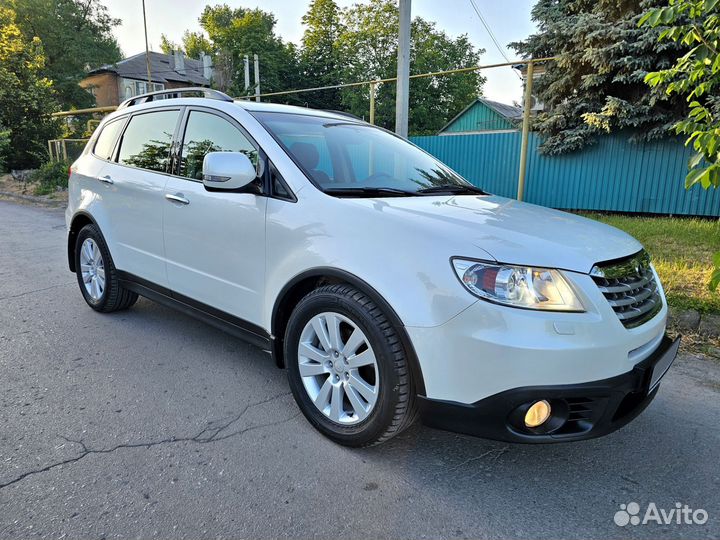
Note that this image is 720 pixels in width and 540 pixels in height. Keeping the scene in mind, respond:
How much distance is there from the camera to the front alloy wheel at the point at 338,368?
2.32 meters

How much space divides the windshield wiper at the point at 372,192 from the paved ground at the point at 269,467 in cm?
129

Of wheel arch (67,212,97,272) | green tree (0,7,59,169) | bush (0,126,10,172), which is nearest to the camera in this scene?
wheel arch (67,212,97,272)

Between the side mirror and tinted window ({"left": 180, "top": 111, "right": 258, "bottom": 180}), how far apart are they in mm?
332

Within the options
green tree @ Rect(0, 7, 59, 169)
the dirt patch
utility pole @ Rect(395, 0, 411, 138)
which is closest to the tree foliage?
green tree @ Rect(0, 7, 59, 169)

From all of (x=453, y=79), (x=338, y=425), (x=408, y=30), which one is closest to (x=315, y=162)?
(x=338, y=425)

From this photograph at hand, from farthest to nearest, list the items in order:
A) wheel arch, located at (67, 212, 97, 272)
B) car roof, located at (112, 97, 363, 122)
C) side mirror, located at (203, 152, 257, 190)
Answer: wheel arch, located at (67, 212, 97, 272), car roof, located at (112, 97, 363, 122), side mirror, located at (203, 152, 257, 190)

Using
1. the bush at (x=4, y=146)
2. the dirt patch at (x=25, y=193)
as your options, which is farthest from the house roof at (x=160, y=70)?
the dirt patch at (x=25, y=193)

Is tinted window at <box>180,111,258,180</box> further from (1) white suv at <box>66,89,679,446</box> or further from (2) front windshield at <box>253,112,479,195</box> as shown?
(2) front windshield at <box>253,112,479,195</box>

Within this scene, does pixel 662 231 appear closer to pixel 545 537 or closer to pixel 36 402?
pixel 545 537

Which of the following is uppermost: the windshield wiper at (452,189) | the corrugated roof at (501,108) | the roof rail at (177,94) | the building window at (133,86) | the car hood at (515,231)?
the building window at (133,86)

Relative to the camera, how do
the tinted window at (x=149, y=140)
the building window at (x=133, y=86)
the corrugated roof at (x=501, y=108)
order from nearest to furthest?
1. the tinted window at (x=149, y=140)
2. the corrugated roof at (x=501, y=108)
3. the building window at (x=133, y=86)

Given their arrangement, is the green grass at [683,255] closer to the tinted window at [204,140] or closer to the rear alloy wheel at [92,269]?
the tinted window at [204,140]

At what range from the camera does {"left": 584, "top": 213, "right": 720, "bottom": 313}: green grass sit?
13.9ft

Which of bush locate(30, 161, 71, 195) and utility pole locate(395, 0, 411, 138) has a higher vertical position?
utility pole locate(395, 0, 411, 138)
